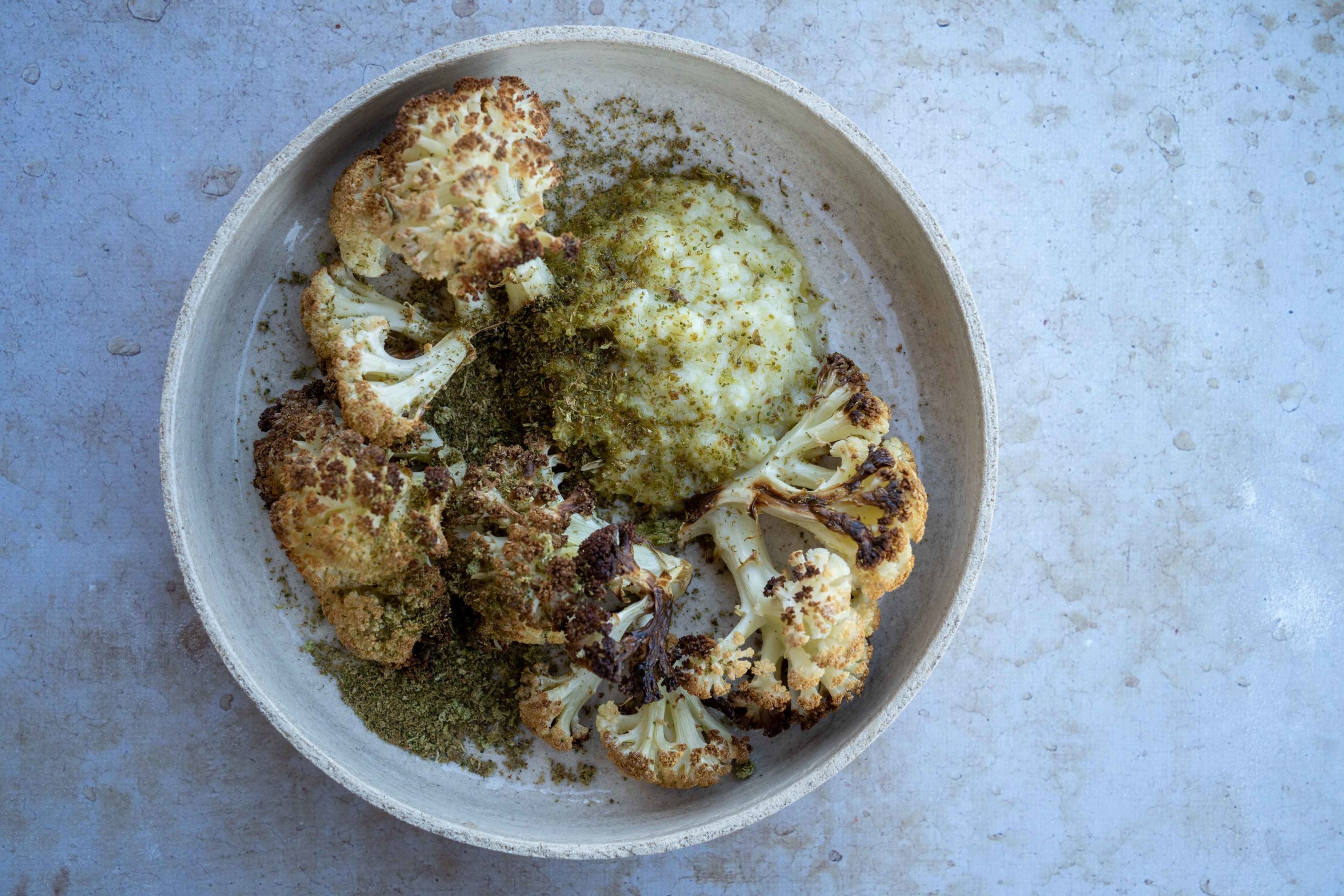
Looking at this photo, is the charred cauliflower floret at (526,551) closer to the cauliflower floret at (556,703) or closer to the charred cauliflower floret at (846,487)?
the cauliflower floret at (556,703)

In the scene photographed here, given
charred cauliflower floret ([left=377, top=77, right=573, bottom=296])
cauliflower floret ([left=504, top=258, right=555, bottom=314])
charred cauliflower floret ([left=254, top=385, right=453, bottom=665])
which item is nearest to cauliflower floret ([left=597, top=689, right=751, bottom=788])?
charred cauliflower floret ([left=254, top=385, right=453, bottom=665])

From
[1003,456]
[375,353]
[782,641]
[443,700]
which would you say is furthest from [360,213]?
[1003,456]

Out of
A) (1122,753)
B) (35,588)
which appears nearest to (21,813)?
(35,588)

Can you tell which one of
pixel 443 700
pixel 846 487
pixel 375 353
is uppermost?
pixel 846 487

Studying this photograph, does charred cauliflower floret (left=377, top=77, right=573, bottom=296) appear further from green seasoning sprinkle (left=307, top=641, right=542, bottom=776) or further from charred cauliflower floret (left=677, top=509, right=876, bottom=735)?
green seasoning sprinkle (left=307, top=641, right=542, bottom=776)

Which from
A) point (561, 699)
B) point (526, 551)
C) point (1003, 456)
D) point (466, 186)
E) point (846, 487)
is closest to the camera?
point (466, 186)

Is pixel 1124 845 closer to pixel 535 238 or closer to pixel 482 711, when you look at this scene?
pixel 482 711

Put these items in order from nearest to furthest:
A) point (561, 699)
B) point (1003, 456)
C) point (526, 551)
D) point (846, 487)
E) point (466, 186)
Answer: point (466, 186) < point (526, 551) < point (846, 487) < point (561, 699) < point (1003, 456)

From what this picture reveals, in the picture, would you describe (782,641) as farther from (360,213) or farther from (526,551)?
(360,213)
